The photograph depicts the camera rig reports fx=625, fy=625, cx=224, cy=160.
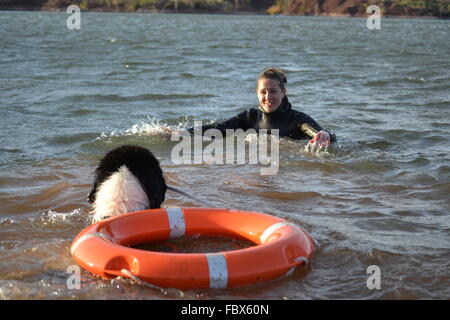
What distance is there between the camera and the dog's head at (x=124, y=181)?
13.6 ft

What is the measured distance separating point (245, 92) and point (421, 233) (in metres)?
7.17

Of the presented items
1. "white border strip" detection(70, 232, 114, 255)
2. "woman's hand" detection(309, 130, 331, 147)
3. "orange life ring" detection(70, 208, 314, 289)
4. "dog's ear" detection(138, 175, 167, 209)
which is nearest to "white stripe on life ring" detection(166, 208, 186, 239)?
"orange life ring" detection(70, 208, 314, 289)

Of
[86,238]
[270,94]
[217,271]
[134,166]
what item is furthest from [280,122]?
[217,271]

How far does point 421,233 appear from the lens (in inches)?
174

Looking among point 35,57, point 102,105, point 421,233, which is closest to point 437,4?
point 35,57

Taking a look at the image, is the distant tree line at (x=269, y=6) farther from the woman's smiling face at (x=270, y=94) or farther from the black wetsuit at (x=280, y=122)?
the woman's smiling face at (x=270, y=94)

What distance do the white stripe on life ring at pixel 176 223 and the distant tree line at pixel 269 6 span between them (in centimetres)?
5970

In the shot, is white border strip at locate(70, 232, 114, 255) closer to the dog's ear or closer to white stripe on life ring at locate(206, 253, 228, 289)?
the dog's ear

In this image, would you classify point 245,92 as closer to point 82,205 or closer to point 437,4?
point 82,205

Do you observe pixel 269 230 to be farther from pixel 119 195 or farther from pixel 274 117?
pixel 274 117

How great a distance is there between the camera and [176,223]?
414 cm

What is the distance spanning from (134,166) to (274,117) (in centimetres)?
316

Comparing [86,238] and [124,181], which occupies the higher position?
[124,181]

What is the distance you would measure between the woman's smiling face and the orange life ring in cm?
265
